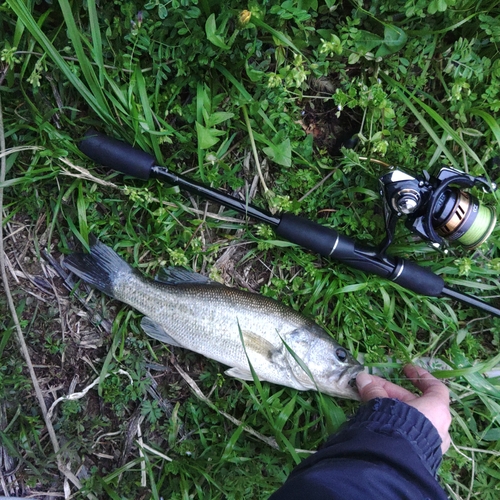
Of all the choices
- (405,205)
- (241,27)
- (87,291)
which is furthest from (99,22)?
(405,205)

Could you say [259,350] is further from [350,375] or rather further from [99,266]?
[99,266]

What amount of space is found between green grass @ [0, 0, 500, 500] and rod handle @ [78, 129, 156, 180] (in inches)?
4.9

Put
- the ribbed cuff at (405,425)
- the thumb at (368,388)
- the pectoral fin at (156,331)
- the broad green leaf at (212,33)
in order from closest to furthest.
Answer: the ribbed cuff at (405,425), the broad green leaf at (212,33), the thumb at (368,388), the pectoral fin at (156,331)

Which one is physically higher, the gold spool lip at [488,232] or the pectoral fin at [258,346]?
the gold spool lip at [488,232]

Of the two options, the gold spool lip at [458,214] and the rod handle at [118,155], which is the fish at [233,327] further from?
the gold spool lip at [458,214]

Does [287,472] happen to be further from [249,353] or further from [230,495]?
[249,353]

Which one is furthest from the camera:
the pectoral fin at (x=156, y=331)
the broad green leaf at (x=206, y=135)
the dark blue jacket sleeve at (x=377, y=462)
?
the pectoral fin at (x=156, y=331)

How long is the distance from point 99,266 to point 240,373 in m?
0.97

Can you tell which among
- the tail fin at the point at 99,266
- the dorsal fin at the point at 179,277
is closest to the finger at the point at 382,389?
the dorsal fin at the point at 179,277

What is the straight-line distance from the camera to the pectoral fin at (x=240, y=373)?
2.49m

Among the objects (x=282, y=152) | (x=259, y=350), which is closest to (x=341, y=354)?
(x=259, y=350)

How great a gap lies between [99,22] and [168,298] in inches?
57.9

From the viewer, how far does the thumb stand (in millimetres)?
2301

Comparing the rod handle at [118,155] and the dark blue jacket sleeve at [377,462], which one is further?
the rod handle at [118,155]
